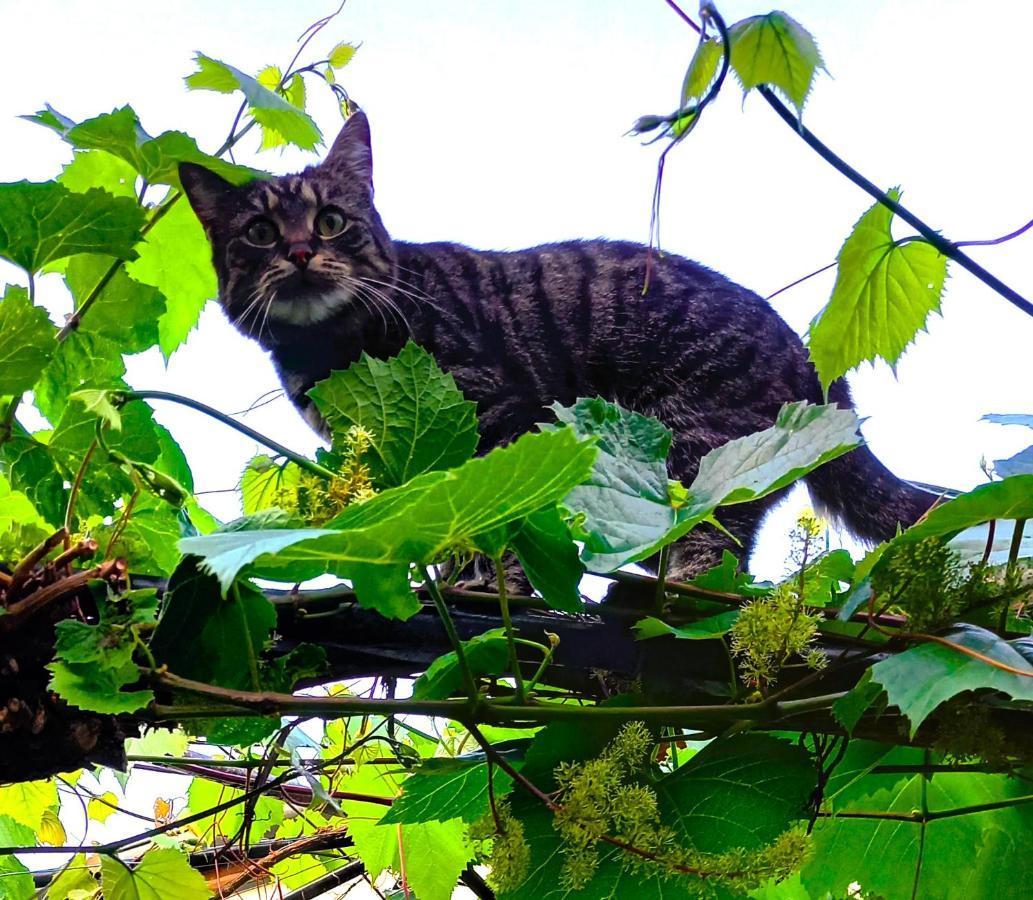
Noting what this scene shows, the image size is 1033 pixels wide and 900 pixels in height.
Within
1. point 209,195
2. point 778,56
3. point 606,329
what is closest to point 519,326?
point 606,329

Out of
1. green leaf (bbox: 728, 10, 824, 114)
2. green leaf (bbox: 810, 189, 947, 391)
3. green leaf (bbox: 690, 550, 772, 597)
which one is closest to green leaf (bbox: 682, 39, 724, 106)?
green leaf (bbox: 728, 10, 824, 114)

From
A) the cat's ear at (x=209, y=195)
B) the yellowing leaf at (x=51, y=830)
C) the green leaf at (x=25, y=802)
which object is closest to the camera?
the green leaf at (x=25, y=802)

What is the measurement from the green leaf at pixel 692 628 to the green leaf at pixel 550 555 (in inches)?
1.6

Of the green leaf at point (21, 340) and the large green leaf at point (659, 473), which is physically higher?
the green leaf at point (21, 340)

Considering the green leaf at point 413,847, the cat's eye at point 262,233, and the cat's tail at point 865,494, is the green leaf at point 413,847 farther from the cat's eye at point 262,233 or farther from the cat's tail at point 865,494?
the cat's eye at point 262,233

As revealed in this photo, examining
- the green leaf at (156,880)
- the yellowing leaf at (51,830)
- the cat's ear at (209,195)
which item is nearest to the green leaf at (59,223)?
the green leaf at (156,880)

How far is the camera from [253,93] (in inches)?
24.9

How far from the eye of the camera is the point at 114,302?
57 cm

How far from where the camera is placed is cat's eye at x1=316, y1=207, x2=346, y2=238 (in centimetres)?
167

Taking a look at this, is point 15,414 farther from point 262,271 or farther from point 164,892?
point 262,271

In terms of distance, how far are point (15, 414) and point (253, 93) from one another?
0.86ft

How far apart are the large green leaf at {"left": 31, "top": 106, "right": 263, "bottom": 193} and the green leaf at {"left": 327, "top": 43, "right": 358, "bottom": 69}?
1.47 feet

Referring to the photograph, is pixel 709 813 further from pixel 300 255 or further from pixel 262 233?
pixel 262 233

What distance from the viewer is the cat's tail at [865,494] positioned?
137cm
